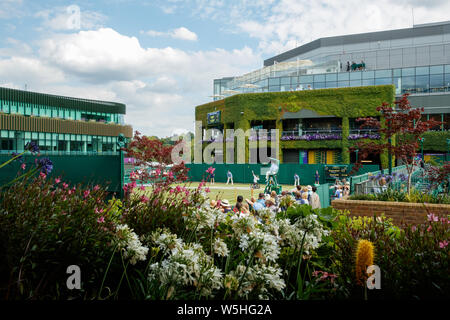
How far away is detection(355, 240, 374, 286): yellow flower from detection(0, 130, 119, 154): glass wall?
1529 inches

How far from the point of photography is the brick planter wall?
8.74 meters

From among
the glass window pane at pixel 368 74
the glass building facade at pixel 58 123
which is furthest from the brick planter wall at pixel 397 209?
the glass window pane at pixel 368 74

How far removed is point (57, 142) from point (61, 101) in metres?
5.87

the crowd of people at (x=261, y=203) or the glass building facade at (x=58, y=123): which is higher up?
the glass building facade at (x=58, y=123)

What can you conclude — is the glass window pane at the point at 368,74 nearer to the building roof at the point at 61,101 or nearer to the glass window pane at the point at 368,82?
the glass window pane at the point at 368,82

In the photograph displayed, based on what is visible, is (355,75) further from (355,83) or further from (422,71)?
(422,71)

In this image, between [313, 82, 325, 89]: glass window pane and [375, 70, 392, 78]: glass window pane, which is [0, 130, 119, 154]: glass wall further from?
[375, 70, 392, 78]: glass window pane

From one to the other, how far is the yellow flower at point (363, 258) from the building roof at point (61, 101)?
160 feet

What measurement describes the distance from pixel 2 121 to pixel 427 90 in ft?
175

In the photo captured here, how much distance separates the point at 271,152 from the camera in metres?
47.5

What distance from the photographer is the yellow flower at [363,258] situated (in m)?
2.44

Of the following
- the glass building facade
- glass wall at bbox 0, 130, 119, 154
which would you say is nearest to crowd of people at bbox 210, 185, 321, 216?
the glass building facade
